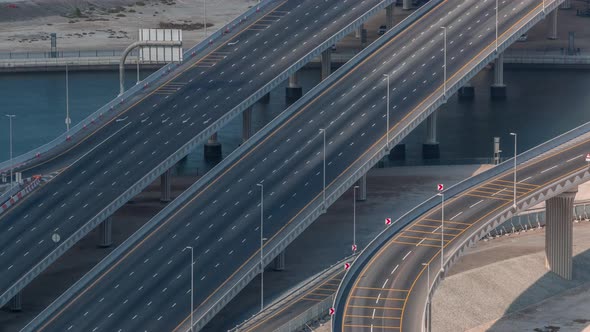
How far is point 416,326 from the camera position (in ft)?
636

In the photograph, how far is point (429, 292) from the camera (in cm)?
19800

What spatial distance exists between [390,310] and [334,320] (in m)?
5.97

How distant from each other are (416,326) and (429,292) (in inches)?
205

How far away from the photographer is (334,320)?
197 meters

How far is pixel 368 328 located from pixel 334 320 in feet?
13.9

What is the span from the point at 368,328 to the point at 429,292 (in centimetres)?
788

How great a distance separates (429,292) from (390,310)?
4288mm

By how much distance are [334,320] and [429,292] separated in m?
9.70

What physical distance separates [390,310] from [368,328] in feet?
18.3
